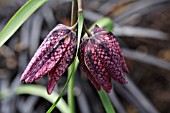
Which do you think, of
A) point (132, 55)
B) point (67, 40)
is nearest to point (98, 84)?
point (67, 40)

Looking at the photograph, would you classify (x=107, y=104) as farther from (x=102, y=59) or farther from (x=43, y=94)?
(x=43, y=94)

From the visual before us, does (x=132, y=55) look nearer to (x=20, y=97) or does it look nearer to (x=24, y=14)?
(x=20, y=97)

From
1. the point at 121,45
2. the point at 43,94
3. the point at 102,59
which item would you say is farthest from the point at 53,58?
the point at 121,45

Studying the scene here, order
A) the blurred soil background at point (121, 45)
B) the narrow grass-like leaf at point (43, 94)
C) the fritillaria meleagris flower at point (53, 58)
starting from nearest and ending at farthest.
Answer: the fritillaria meleagris flower at point (53, 58), the narrow grass-like leaf at point (43, 94), the blurred soil background at point (121, 45)

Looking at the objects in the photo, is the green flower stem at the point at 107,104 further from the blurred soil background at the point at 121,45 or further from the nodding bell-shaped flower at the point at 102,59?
the blurred soil background at the point at 121,45

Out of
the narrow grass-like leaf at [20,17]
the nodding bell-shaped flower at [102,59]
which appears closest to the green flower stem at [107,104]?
the nodding bell-shaped flower at [102,59]

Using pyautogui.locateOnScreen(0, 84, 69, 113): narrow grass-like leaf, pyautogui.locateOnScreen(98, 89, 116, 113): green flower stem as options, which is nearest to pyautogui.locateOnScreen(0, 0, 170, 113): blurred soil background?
pyautogui.locateOnScreen(0, 84, 69, 113): narrow grass-like leaf
